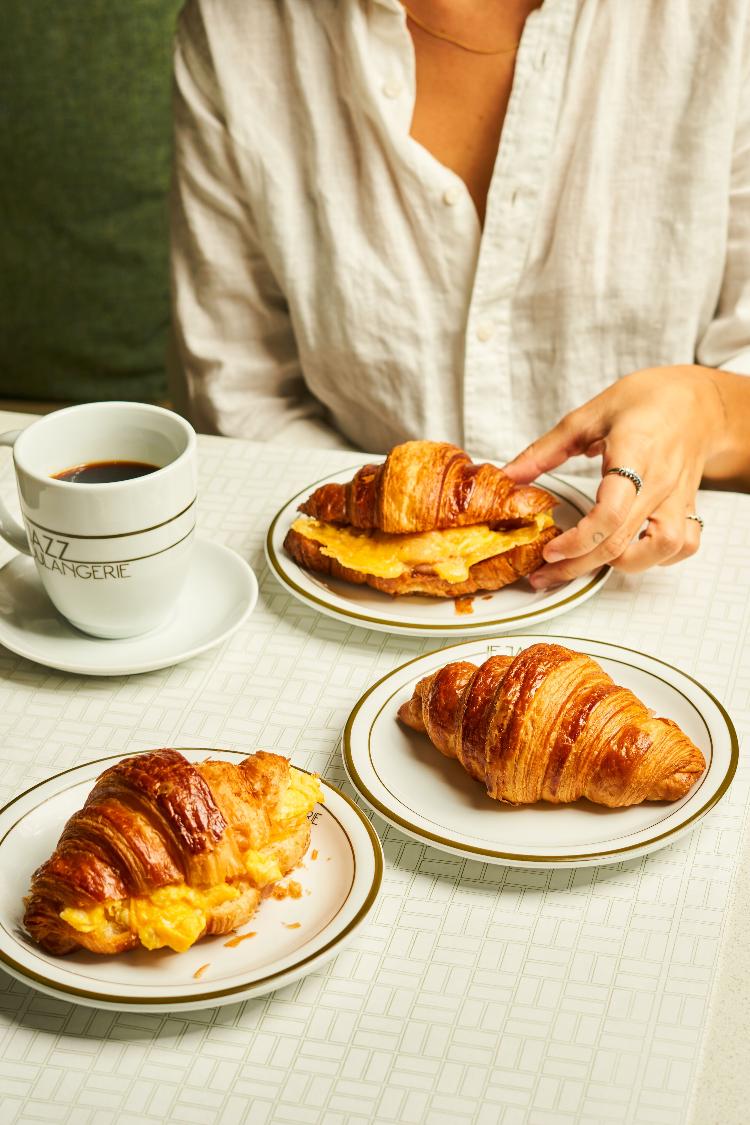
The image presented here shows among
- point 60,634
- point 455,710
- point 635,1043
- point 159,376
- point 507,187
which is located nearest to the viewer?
point 635,1043

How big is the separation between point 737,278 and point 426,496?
0.68 metres

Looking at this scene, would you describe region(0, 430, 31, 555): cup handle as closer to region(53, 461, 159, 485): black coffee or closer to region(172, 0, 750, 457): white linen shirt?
region(53, 461, 159, 485): black coffee

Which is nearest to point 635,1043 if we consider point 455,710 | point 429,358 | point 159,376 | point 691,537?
point 455,710

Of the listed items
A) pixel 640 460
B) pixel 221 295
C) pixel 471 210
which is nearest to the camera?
pixel 640 460

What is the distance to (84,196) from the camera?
2600 mm

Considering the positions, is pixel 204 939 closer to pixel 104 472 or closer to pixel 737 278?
pixel 104 472

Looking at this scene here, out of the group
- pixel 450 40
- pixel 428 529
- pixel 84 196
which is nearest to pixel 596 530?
pixel 428 529

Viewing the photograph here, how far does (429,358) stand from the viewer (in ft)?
5.10

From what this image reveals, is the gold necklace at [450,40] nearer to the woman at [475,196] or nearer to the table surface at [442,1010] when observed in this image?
the woman at [475,196]

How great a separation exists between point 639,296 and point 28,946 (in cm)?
115

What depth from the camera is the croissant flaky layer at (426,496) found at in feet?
3.51

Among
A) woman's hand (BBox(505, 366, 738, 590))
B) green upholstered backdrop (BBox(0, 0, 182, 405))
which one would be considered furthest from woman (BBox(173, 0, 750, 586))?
green upholstered backdrop (BBox(0, 0, 182, 405))

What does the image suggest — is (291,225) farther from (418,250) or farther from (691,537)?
(691,537)

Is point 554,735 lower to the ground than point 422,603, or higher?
higher
